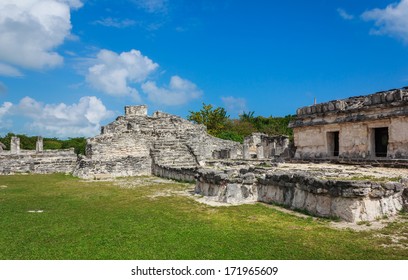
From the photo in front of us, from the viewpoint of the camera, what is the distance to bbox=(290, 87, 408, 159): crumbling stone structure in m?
10.6

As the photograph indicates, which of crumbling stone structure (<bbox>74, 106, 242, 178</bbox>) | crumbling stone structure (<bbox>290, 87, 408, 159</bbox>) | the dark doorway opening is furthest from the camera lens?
crumbling stone structure (<bbox>74, 106, 242, 178</bbox>)

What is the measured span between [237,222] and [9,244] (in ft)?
12.4

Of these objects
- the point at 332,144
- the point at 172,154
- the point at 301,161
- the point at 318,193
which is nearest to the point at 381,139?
the point at 332,144

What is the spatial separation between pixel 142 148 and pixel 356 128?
542 inches

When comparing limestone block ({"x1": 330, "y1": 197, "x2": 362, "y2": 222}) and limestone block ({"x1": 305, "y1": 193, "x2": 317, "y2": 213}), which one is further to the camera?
limestone block ({"x1": 305, "y1": 193, "x2": 317, "y2": 213})

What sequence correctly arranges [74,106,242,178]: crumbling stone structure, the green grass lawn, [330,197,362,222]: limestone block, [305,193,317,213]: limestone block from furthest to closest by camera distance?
1. [74,106,242,178]: crumbling stone structure
2. [305,193,317,213]: limestone block
3. [330,197,362,222]: limestone block
4. the green grass lawn

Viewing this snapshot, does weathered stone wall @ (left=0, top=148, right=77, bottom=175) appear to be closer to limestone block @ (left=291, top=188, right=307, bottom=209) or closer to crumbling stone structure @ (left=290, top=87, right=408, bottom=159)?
crumbling stone structure @ (left=290, top=87, right=408, bottom=159)

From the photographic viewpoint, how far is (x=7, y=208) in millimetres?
8539

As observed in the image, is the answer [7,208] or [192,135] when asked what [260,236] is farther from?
[192,135]

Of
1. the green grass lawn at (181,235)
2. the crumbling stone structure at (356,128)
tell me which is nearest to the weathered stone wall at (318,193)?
the green grass lawn at (181,235)

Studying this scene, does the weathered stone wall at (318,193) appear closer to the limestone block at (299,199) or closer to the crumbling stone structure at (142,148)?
the limestone block at (299,199)

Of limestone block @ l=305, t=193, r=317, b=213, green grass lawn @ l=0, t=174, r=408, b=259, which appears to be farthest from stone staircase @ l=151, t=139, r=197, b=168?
limestone block @ l=305, t=193, r=317, b=213

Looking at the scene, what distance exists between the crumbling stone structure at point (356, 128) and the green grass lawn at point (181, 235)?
535 centimetres

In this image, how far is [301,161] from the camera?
13914 mm
